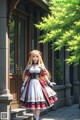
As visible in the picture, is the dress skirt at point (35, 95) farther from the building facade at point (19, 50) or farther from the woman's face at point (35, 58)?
the building facade at point (19, 50)

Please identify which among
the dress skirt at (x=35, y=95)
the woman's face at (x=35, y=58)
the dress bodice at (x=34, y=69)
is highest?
the woman's face at (x=35, y=58)

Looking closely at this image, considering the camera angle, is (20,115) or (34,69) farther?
(20,115)

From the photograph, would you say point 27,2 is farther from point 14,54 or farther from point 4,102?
point 4,102

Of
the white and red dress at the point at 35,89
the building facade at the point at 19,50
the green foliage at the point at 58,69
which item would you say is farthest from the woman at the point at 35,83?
the green foliage at the point at 58,69

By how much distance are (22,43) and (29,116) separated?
3.05 metres

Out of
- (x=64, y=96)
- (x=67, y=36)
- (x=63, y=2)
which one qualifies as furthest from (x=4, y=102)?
(x=64, y=96)

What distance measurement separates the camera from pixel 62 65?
19328mm

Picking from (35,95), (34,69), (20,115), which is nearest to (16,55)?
(20,115)

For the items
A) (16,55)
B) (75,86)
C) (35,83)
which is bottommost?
(75,86)

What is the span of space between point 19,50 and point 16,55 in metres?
0.38

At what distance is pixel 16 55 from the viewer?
1341cm

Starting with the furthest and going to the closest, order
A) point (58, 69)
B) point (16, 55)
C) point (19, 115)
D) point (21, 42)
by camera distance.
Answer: point (58, 69), point (21, 42), point (16, 55), point (19, 115)

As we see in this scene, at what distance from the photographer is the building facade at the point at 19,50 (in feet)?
37.2

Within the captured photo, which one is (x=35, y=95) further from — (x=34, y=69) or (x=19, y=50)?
(x=19, y=50)
